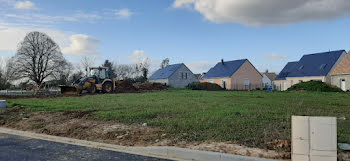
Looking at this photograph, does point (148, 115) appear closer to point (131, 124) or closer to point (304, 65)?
point (131, 124)

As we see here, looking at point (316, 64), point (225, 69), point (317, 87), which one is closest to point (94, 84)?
point (317, 87)

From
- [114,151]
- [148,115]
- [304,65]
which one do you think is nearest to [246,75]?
[304,65]

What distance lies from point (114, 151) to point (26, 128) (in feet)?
16.7

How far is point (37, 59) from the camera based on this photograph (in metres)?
46.1

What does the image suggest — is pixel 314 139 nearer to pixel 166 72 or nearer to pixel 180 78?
pixel 180 78

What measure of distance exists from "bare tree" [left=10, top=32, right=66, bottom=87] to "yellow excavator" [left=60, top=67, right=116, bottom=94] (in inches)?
729

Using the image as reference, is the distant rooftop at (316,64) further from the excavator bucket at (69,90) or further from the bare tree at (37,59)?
the bare tree at (37,59)

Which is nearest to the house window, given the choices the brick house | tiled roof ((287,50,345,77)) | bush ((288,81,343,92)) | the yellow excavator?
tiled roof ((287,50,345,77))

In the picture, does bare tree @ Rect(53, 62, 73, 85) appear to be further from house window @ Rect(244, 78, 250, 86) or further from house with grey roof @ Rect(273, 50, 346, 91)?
house with grey roof @ Rect(273, 50, 346, 91)

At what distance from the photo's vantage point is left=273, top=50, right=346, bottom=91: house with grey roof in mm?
41938

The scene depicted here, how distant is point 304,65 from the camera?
152ft

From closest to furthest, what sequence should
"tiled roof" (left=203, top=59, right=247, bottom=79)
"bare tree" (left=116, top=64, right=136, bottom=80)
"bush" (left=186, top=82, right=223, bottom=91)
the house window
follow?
"bush" (left=186, top=82, right=223, bottom=91), "tiled roof" (left=203, top=59, right=247, bottom=79), the house window, "bare tree" (left=116, top=64, right=136, bottom=80)

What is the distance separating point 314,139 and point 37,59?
47.9 meters

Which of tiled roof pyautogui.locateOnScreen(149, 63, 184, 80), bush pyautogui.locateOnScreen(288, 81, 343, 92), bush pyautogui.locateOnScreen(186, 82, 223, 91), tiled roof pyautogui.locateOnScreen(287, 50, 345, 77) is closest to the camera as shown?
bush pyautogui.locateOnScreen(288, 81, 343, 92)
